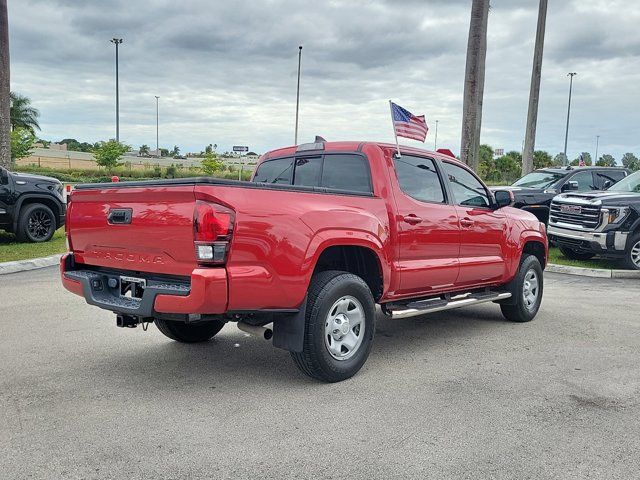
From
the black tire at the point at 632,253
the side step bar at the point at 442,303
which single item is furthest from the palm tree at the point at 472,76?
the side step bar at the point at 442,303

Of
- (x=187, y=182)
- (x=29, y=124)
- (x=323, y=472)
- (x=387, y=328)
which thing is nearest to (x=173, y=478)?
(x=323, y=472)

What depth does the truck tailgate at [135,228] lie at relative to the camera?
4223 mm

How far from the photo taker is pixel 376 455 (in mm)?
3600

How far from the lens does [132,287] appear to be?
182 inches

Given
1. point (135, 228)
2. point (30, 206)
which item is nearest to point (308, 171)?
point (135, 228)

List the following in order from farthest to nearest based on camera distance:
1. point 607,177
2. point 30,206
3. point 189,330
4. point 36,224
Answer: point 607,177 < point 36,224 < point 30,206 < point 189,330

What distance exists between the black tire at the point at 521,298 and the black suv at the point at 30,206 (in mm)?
9309

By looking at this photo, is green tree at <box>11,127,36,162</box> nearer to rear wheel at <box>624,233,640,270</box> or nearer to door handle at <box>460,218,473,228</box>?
rear wheel at <box>624,233,640,270</box>

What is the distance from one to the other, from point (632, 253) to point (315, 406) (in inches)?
366

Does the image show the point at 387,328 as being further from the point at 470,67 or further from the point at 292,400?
the point at 470,67

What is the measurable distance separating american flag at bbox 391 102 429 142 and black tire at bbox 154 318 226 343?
2701 millimetres

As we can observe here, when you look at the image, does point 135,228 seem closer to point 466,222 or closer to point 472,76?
point 466,222

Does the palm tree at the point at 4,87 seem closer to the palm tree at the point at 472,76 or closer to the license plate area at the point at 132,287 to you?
the palm tree at the point at 472,76

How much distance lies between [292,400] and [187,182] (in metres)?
1.71
